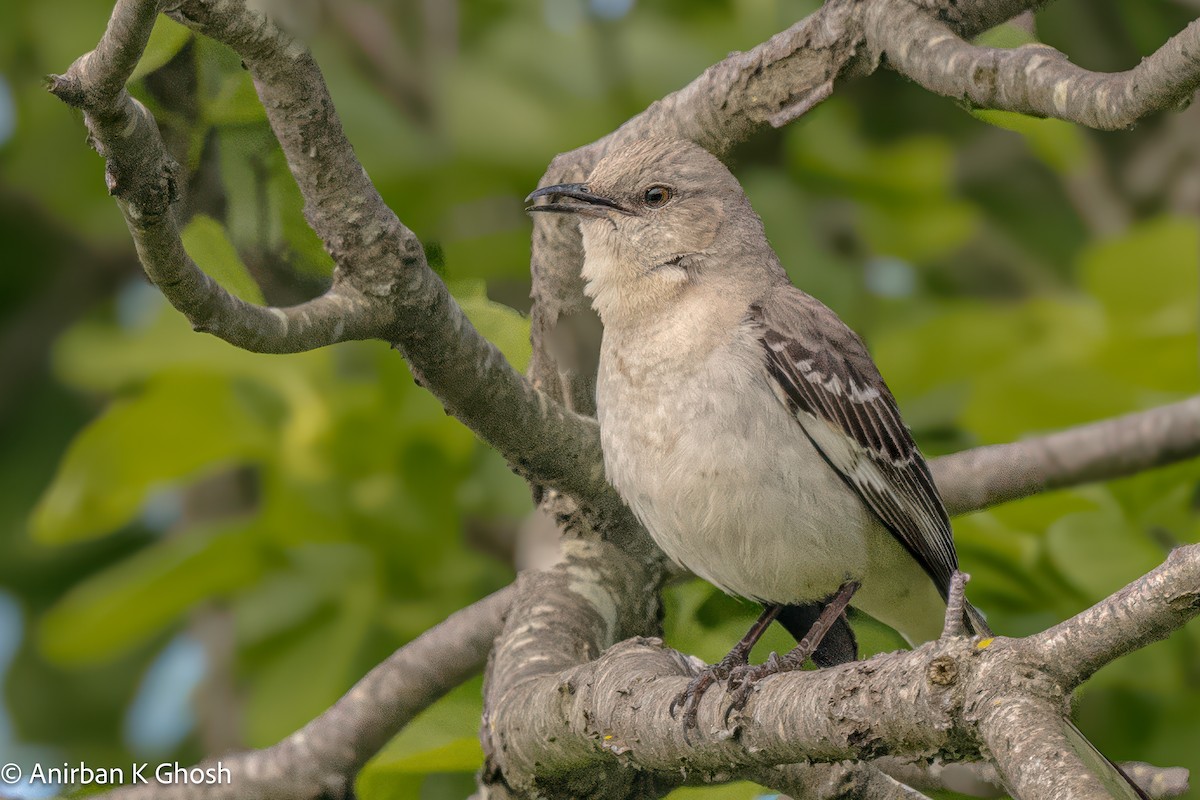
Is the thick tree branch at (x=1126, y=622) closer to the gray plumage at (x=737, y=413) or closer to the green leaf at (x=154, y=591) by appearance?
the gray plumage at (x=737, y=413)

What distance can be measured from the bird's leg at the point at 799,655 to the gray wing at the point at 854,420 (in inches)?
9.9

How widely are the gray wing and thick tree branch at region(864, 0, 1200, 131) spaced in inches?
33.3

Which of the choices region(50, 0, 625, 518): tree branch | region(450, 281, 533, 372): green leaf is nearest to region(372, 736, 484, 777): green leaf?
region(50, 0, 625, 518): tree branch

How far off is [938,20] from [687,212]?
3.65 ft

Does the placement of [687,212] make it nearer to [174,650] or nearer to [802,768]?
[802,768]

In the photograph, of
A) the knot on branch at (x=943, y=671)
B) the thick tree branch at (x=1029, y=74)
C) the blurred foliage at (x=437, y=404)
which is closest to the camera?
the knot on branch at (x=943, y=671)

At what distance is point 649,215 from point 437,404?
1.32 metres

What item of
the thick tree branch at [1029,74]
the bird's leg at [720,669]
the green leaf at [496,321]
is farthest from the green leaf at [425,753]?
the thick tree branch at [1029,74]

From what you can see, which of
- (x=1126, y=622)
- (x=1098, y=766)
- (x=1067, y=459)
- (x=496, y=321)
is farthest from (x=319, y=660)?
(x=1126, y=622)

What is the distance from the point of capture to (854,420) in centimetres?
417

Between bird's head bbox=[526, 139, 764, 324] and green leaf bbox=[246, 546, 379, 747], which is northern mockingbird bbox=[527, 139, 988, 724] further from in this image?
green leaf bbox=[246, 546, 379, 747]

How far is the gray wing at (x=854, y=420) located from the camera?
4.04 meters

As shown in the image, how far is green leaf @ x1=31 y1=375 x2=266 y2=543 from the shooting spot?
18.1ft

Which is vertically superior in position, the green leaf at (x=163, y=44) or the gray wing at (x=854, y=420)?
Result: the green leaf at (x=163, y=44)
